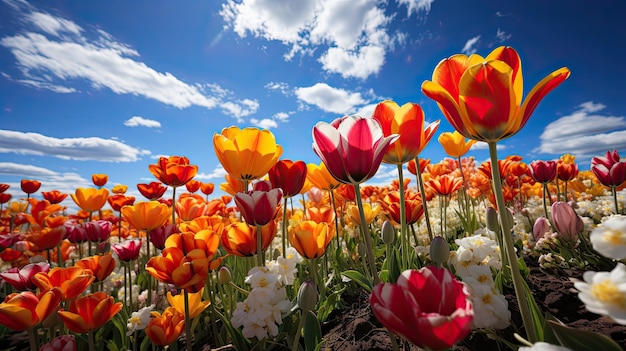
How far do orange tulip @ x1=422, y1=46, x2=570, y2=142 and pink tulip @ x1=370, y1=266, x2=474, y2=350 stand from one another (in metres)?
0.51

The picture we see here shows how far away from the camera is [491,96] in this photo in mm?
948

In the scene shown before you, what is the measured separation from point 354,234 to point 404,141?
102 inches

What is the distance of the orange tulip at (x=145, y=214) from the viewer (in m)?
2.49

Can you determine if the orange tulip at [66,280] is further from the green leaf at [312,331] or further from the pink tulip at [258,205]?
the green leaf at [312,331]

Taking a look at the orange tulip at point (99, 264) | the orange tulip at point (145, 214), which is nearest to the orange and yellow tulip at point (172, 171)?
the orange tulip at point (145, 214)

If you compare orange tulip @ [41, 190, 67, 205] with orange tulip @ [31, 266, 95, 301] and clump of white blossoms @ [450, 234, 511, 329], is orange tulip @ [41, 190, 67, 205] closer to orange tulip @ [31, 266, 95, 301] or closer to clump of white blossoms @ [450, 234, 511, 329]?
orange tulip @ [31, 266, 95, 301]

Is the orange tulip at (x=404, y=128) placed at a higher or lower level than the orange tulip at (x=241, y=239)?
higher

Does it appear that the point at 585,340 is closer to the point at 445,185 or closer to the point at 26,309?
the point at 26,309

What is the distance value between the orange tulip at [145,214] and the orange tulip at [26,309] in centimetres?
110

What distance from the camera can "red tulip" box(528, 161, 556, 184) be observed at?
2.91 m

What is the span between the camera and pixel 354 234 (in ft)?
12.7

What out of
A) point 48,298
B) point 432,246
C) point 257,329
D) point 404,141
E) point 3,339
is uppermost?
point 404,141

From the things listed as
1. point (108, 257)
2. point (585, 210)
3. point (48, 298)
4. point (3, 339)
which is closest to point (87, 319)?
point (48, 298)

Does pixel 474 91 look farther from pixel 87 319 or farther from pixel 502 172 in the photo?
pixel 502 172
